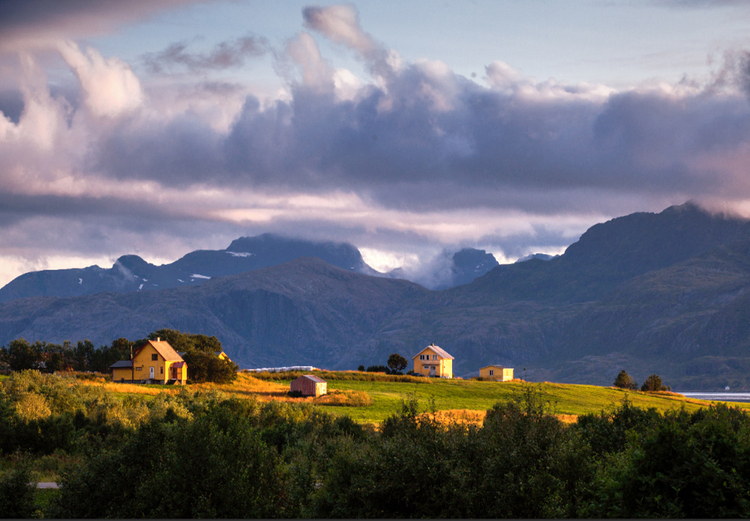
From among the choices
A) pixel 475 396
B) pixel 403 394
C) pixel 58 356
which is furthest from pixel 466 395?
pixel 58 356

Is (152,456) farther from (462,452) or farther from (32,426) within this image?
(32,426)

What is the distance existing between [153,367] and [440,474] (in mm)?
92206

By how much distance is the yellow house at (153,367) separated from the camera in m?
A: 104

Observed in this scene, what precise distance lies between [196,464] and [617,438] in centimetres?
1528

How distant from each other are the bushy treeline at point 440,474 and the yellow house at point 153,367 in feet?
271

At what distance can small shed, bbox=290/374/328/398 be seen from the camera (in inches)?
3465

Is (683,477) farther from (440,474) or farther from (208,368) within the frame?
(208,368)

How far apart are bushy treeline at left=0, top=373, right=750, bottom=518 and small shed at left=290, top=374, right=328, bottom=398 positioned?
2512 inches

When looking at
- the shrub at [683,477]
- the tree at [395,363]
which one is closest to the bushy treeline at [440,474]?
the shrub at [683,477]

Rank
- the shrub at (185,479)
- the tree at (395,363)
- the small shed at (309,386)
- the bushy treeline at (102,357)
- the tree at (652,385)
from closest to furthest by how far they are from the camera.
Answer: the shrub at (185,479), the small shed at (309,386), the bushy treeline at (102,357), the tree at (652,385), the tree at (395,363)

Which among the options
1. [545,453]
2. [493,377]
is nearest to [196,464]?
[545,453]

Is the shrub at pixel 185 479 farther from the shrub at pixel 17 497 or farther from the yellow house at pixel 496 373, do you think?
the yellow house at pixel 496 373

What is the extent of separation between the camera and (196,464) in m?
20.8

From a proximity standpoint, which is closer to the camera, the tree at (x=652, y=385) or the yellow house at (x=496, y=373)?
the tree at (x=652, y=385)
